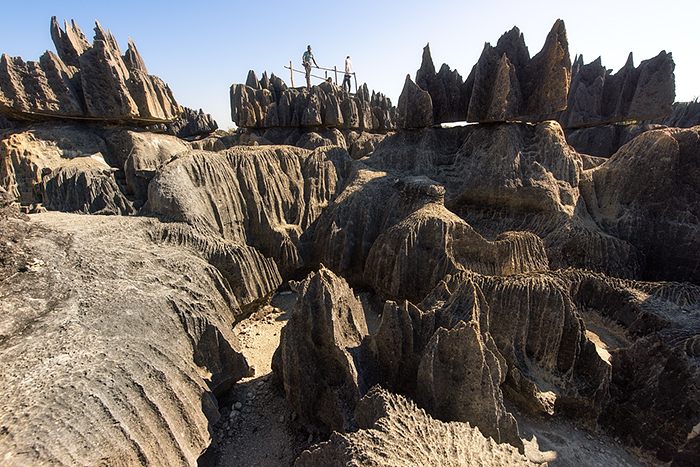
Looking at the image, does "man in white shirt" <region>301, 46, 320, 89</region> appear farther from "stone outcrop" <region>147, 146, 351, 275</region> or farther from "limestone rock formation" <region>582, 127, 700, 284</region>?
"limestone rock formation" <region>582, 127, 700, 284</region>

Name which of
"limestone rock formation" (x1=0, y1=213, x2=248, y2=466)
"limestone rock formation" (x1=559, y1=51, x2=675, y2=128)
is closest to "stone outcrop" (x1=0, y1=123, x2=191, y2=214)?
"limestone rock formation" (x1=0, y1=213, x2=248, y2=466)

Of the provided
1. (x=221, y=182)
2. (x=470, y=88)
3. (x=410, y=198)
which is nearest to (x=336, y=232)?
(x=410, y=198)

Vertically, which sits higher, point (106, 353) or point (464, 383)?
point (106, 353)

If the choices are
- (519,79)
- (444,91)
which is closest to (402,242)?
(519,79)

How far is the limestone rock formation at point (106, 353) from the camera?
408 cm

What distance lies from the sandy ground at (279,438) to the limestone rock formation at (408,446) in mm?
2427

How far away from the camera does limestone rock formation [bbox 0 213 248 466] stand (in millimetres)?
4082

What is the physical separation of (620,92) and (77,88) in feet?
99.5

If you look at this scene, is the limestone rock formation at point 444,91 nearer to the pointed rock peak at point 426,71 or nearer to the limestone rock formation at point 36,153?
the pointed rock peak at point 426,71

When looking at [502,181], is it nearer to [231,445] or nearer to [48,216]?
[231,445]

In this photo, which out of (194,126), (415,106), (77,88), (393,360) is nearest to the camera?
(393,360)

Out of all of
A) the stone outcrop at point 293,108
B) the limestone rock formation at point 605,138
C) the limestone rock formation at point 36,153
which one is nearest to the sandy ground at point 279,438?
the limestone rock formation at point 36,153

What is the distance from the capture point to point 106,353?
493 centimetres

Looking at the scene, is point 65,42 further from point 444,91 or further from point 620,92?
point 620,92
